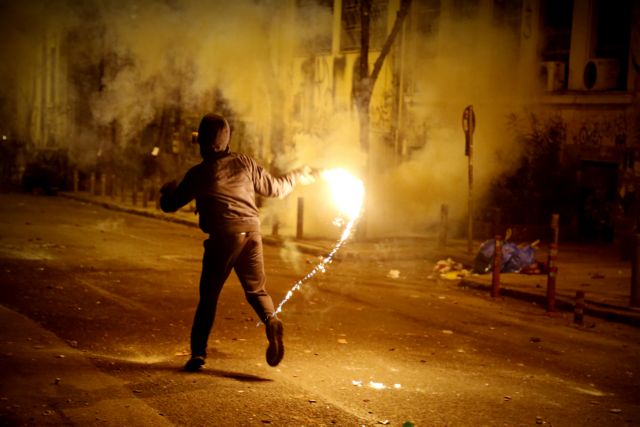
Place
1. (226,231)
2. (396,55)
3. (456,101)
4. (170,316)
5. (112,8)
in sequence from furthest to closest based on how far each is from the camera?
(112,8)
(396,55)
(456,101)
(170,316)
(226,231)

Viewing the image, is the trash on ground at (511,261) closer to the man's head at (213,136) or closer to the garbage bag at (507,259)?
the garbage bag at (507,259)

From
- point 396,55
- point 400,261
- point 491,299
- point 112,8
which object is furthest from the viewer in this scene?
point 112,8

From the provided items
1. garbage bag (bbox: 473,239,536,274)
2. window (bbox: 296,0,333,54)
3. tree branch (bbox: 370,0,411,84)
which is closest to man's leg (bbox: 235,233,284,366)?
garbage bag (bbox: 473,239,536,274)

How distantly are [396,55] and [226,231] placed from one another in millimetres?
14419

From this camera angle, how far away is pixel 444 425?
5090 millimetres

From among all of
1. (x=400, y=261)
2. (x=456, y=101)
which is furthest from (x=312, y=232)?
(x=456, y=101)

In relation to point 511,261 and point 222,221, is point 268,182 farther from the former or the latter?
point 511,261

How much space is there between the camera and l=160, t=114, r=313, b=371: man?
573cm

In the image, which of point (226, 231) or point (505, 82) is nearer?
point (226, 231)

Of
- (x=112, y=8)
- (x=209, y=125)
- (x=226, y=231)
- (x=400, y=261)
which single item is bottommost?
(x=400, y=261)

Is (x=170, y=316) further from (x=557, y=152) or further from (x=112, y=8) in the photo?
(x=112, y=8)

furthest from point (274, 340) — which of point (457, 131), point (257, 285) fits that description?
point (457, 131)

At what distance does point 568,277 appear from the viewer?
39.3ft

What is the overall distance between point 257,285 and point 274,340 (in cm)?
41
